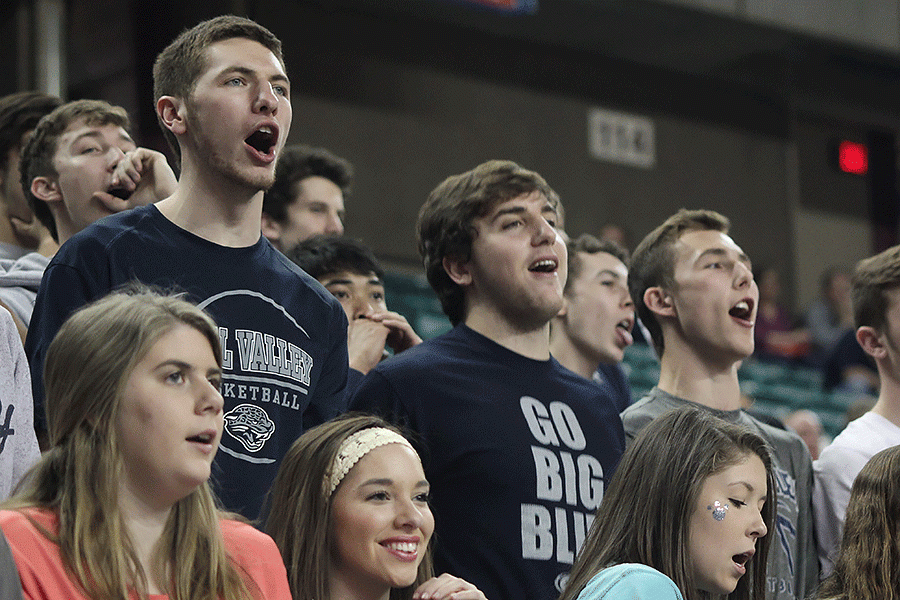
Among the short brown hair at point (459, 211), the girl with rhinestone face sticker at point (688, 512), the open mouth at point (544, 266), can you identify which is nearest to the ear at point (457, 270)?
the short brown hair at point (459, 211)

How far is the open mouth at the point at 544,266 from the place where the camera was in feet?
10.7

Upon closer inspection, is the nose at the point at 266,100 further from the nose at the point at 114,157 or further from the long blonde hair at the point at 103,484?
the long blonde hair at the point at 103,484

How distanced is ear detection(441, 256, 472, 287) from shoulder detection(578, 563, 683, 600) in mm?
1118

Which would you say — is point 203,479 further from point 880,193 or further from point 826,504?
point 880,193

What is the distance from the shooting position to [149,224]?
107 inches

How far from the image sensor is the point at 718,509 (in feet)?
8.89

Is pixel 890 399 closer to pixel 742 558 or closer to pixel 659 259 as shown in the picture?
pixel 659 259

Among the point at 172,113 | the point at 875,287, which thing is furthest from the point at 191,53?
the point at 875,287

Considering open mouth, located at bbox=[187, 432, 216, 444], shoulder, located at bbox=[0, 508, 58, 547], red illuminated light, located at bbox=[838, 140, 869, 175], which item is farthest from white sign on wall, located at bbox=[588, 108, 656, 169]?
shoulder, located at bbox=[0, 508, 58, 547]

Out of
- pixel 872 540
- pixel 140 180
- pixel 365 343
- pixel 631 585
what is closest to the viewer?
pixel 631 585

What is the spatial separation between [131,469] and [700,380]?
2.07 meters

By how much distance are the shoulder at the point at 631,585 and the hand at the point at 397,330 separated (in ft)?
4.13

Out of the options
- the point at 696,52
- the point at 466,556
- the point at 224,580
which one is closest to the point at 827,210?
the point at 696,52

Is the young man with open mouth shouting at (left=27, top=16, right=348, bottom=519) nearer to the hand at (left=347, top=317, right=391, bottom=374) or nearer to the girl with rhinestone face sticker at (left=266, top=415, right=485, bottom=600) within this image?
the girl with rhinestone face sticker at (left=266, top=415, right=485, bottom=600)
